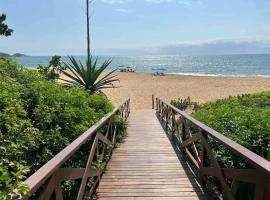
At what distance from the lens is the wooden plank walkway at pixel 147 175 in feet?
15.4

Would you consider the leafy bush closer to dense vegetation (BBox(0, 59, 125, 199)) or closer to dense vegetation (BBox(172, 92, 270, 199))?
dense vegetation (BBox(172, 92, 270, 199))

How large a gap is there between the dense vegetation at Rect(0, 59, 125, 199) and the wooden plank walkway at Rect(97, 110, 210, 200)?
70 centimetres

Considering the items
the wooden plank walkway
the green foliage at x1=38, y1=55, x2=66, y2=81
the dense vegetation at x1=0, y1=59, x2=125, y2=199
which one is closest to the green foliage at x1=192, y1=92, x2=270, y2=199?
the wooden plank walkway

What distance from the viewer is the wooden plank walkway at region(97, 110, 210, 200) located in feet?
15.4

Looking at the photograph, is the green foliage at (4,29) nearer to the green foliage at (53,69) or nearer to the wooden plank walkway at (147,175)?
the green foliage at (53,69)

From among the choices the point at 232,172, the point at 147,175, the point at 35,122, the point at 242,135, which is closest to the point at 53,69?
the point at 35,122

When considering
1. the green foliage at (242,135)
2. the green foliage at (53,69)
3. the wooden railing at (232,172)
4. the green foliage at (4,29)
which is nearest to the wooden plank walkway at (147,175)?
the wooden railing at (232,172)

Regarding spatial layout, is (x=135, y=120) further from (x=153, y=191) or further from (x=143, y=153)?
(x=153, y=191)

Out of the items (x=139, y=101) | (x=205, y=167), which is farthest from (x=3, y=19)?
(x=139, y=101)

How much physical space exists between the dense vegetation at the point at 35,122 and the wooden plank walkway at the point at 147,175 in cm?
70

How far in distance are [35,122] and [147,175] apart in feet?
6.40

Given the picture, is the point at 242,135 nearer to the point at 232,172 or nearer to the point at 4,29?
the point at 232,172

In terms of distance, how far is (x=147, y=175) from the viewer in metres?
5.55

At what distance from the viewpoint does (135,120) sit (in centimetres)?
1325
